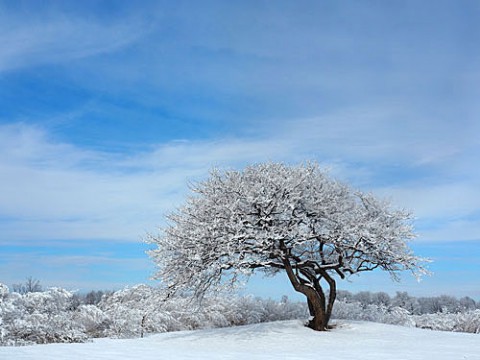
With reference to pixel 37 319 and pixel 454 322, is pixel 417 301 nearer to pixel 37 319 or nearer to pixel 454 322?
pixel 454 322

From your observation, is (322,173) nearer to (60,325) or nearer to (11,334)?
(60,325)

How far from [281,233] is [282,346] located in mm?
3511

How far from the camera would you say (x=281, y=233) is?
15.6 m

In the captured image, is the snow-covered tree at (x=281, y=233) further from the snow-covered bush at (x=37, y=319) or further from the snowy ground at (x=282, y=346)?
the snow-covered bush at (x=37, y=319)

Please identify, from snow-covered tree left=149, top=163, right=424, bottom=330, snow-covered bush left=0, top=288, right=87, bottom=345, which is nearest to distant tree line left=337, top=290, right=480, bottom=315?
snow-covered tree left=149, top=163, right=424, bottom=330

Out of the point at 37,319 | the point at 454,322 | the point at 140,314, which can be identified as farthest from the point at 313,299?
the point at 37,319

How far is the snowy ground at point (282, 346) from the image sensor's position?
437 inches

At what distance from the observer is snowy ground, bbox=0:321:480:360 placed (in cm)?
1110

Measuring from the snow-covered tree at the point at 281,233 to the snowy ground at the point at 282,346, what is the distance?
155cm

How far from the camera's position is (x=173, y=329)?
2008 cm

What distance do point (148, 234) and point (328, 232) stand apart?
21.0ft

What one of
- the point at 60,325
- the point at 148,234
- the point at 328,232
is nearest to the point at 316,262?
the point at 328,232

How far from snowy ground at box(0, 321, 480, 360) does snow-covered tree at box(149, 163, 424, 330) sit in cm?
155

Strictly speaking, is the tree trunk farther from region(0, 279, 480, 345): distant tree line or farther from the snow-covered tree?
region(0, 279, 480, 345): distant tree line
